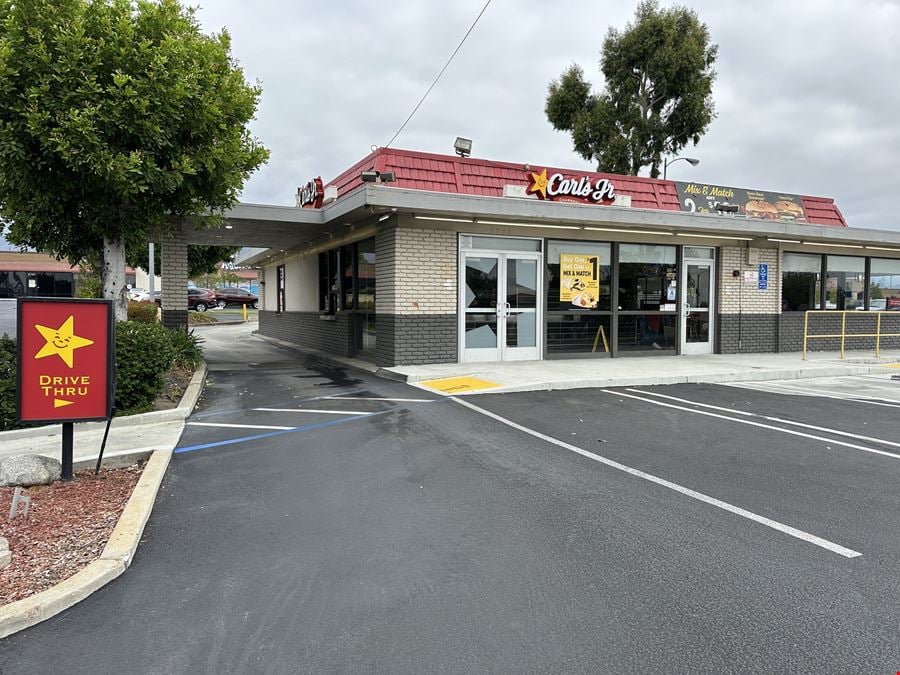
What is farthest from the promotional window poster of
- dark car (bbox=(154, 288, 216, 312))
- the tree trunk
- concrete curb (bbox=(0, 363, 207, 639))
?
dark car (bbox=(154, 288, 216, 312))

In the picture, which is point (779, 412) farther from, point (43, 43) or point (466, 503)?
point (43, 43)

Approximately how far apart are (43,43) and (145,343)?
11.7 ft

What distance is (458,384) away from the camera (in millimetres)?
10000

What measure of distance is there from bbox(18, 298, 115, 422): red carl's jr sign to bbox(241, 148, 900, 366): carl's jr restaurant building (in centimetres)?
639

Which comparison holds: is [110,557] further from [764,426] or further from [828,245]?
[828,245]

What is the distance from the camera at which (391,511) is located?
4.30 m

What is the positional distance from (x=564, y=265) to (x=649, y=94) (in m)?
22.2

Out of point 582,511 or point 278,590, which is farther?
point 582,511

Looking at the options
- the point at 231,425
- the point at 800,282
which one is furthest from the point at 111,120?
the point at 800,282

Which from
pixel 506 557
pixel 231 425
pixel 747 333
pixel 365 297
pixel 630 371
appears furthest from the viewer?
pixel 747 333

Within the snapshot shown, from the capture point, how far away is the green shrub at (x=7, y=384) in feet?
22.0

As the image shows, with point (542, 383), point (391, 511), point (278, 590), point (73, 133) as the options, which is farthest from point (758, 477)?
point (73, 133)

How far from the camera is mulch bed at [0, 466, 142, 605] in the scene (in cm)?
324

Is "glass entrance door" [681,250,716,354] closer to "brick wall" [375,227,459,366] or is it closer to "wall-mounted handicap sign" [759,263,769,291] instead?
"wall-mounted handicap sign" [759,263,769,291]
